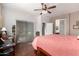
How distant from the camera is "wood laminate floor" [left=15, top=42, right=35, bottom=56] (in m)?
1.90

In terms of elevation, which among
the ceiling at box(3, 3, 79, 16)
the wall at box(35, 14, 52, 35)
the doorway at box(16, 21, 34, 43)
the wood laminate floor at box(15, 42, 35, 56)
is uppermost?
the ceiling at box(3, 3, 79, 16)

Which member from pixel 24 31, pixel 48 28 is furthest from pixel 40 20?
pixel 24 31

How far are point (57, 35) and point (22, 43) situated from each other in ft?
1.77

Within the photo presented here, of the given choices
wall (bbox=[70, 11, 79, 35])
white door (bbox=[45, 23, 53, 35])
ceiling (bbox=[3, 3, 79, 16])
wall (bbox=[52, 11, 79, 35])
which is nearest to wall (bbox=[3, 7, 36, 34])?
ceiling (bbox=[3, 3, 79, 16])

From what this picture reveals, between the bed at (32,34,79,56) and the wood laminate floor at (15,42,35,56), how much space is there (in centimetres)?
7

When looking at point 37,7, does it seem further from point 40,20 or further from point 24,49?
point 24,49

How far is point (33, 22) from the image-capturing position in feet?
6.27

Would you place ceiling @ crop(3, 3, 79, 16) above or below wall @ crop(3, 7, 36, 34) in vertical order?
above

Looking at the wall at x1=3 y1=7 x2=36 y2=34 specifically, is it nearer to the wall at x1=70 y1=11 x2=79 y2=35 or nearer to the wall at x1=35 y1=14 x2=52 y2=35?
the wall at x1=35 y1=14 x2=52 y2=35

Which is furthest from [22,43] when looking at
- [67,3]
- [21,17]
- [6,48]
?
[67,3]

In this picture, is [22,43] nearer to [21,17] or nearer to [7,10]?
[21,17]

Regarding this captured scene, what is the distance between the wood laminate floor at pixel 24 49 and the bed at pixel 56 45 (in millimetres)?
74

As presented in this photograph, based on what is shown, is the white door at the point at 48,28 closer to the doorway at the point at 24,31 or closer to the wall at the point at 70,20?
the wall at the point at 70,20

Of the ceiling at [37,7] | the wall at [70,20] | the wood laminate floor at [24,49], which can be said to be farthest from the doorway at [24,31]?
the wall at [70,20]
